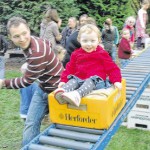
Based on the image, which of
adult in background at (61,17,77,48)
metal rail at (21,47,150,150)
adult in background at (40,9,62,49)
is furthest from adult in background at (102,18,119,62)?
metal rail at (21,47,150,150)

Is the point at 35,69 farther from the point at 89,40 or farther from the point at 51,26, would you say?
the point at 51,26

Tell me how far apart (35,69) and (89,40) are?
2.03 ft

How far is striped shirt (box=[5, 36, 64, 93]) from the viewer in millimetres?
3176

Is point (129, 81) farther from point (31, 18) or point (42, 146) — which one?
point (31, 18)

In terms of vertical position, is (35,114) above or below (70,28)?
below

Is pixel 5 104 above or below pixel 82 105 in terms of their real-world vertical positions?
below

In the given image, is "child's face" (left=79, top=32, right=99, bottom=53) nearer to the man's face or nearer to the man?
the man

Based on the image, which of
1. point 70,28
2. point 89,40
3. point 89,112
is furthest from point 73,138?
point 70,28

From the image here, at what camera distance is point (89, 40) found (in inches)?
133

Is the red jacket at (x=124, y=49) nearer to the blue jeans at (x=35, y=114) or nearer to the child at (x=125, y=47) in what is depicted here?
the child at (x=125, y=47)

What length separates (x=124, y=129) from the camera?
5391 mm

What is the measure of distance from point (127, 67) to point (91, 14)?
22.3ft

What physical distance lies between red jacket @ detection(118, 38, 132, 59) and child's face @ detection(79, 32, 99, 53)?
146 inches

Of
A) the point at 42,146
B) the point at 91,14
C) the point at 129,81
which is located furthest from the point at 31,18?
the point at 42,146
